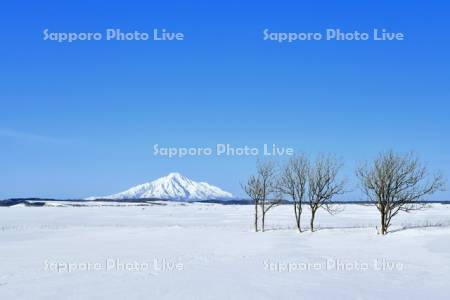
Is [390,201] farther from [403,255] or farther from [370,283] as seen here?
[370,283]

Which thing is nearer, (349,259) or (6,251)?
(349,259)

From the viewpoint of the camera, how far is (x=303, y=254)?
78.8 ft

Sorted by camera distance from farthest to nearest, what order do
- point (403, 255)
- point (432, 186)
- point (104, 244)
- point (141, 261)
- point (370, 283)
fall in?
point (432, 186) → point (104, 244) → point (403, 255) → point (141, 261) → point (370, 283)

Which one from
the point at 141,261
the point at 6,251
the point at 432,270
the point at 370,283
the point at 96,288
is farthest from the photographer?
the point at 6,251

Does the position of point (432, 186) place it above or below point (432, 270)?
above

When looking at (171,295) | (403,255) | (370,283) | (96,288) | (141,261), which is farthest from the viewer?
(403,255)

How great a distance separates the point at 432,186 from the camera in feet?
125

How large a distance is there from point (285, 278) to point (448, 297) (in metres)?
4.74

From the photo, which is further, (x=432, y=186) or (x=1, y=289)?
(x=432, y=186)

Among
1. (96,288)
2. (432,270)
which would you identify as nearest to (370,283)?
(432,270)

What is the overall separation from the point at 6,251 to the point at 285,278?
15458 millimetres

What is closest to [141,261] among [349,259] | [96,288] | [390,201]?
[96,288]

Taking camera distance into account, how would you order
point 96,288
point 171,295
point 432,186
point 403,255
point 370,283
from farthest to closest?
1. point 432,186
2. point 403,255
3. point 370,283
4. point 96,288
5. point 171,295

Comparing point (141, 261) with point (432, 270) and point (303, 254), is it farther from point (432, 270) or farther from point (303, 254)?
point (432, 270)
